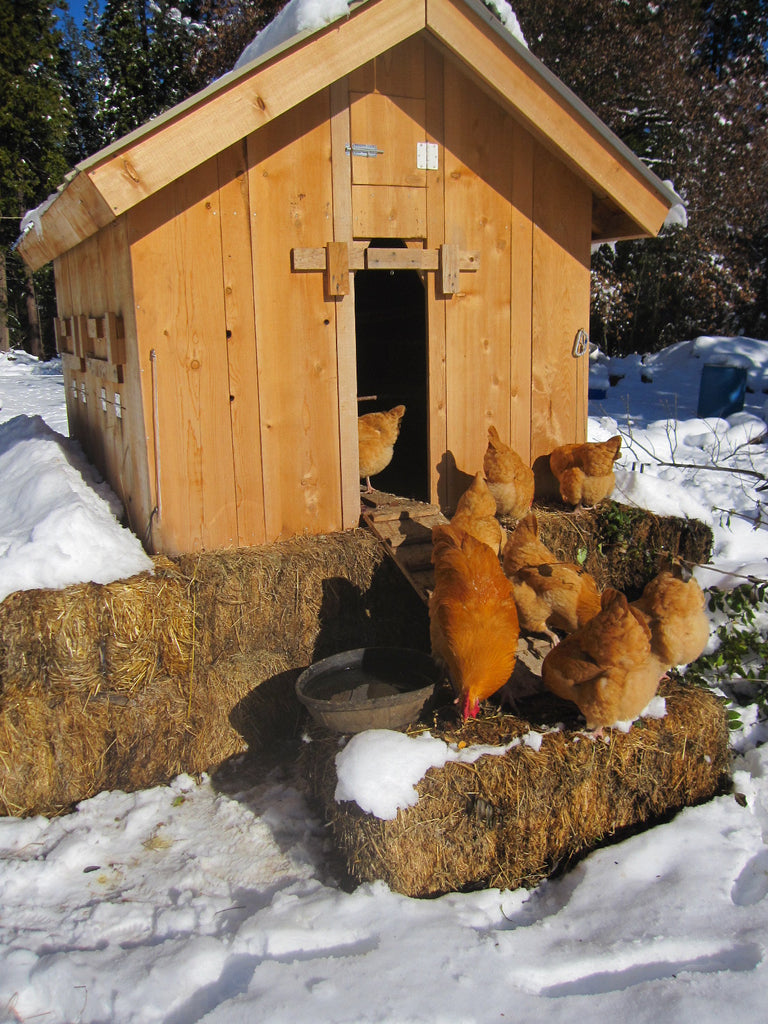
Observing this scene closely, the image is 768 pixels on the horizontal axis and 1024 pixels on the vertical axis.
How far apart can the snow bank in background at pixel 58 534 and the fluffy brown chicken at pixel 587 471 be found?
2792mm

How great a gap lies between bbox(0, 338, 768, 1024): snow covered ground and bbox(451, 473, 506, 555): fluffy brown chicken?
1.77 meters

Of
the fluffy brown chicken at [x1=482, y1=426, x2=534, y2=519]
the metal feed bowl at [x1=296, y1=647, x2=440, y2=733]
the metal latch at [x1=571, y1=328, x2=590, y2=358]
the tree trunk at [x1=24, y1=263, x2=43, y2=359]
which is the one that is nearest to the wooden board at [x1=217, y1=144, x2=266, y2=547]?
the metal feed bowl at [x1=296, y1=647, x2=440, y2=733]

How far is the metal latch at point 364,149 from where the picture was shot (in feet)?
15.6

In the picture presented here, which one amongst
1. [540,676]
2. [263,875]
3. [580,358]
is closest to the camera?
[263,875]

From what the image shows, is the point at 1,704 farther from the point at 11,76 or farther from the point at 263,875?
the point at 11,76

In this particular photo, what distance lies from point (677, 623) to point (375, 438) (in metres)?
2.66

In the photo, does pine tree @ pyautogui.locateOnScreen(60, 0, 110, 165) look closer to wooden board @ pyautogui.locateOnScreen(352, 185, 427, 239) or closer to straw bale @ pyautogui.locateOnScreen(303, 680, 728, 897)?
wooden board @ pyautogui.locateOnScreen(352, 185, 427, 239)

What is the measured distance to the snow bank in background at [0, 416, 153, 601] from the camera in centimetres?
406

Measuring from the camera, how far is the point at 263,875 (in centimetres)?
341

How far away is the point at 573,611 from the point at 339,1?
3.61 m

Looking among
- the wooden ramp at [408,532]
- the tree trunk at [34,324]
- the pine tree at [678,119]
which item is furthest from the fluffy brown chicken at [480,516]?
the tree trunk at [34,324]

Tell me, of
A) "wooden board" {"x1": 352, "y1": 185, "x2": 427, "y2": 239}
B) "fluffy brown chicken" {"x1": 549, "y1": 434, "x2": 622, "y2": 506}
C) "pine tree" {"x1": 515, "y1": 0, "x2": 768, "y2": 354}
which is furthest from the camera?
"pine tree" {"x1": 515, "y1": 0, "x2": 768, "y2": 354}

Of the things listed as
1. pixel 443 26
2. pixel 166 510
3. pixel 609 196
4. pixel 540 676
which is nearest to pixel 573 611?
pixel 540 676

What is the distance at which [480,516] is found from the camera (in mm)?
4734
